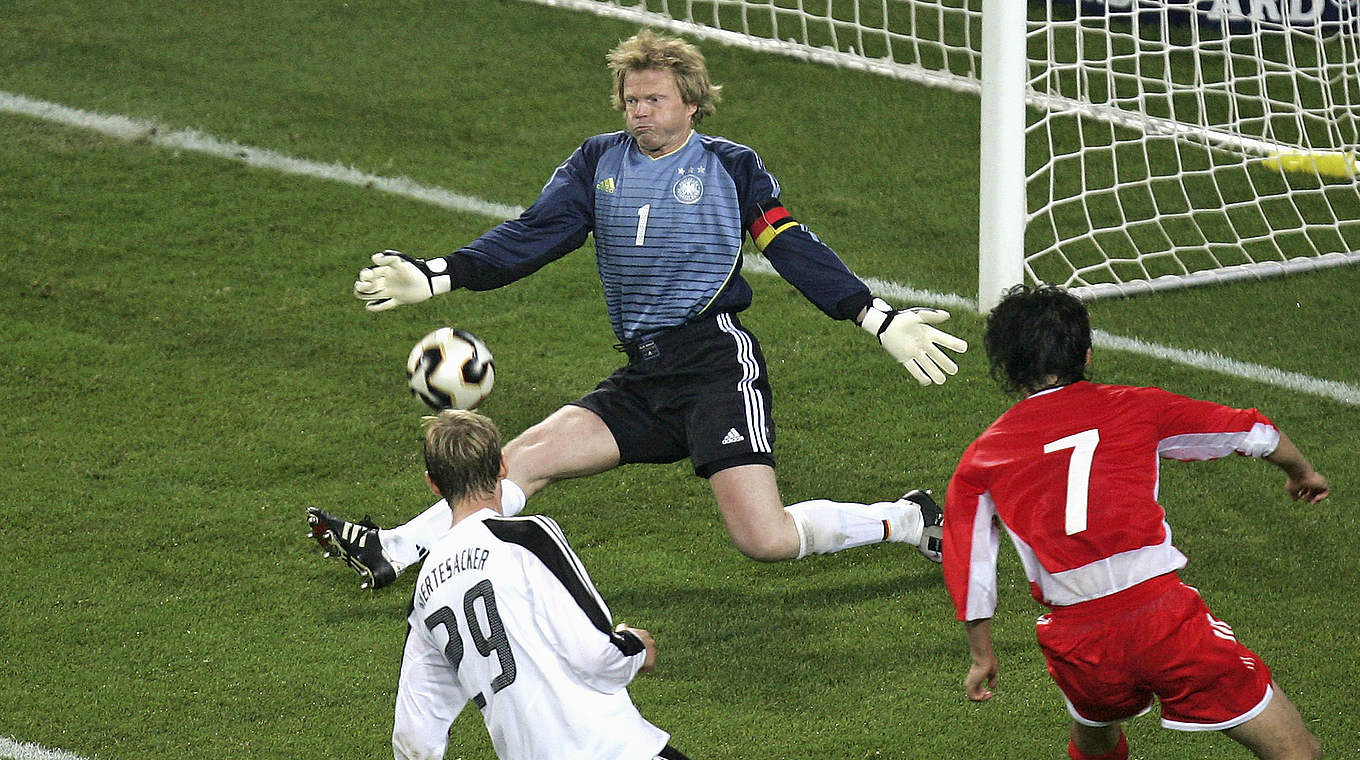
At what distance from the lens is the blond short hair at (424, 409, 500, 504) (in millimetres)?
3529

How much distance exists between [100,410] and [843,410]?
310cm

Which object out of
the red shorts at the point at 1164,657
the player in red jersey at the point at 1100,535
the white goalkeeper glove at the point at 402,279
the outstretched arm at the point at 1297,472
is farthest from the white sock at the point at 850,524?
the outstretched arm at the point at 1297,472

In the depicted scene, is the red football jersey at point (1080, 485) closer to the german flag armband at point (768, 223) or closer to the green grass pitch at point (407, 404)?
the green grass pitch at point (407, 404)

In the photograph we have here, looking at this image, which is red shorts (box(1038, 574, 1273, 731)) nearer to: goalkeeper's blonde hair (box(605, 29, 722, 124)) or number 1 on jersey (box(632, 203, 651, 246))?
number 1 on jersey (box(632, 203, 651, 246))

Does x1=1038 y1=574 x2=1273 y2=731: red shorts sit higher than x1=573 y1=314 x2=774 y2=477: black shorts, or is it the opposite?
x1=573 y1=314 x2=774 y2=477: black shorts

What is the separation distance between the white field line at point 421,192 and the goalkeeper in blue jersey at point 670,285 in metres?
2.34

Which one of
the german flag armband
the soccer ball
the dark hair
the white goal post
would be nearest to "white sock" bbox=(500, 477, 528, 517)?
the soccer ball

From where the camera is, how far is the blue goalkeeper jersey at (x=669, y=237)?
5145mm

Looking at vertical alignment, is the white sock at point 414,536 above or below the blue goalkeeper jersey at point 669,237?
below

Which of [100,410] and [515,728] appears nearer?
[515,728]

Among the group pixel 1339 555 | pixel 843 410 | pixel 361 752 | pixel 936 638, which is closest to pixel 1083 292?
pixel 843 410

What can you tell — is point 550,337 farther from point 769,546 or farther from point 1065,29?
point 1065,29

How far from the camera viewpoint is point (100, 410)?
681 cm

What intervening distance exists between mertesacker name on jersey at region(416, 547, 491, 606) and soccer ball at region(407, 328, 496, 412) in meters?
1.74
